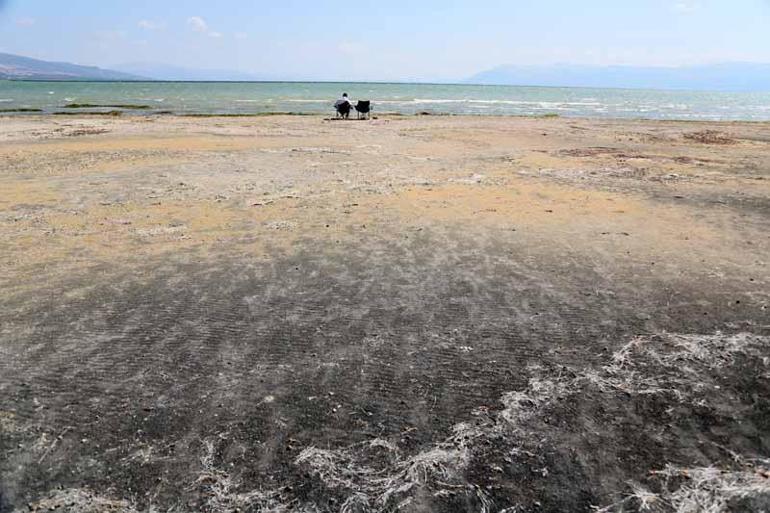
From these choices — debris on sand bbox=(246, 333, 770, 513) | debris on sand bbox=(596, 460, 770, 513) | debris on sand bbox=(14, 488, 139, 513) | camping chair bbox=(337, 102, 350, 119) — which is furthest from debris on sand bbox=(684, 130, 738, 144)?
debris on sand bbox=(14, 488, 139, 513)

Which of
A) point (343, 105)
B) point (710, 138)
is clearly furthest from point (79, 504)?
point (343, 105)

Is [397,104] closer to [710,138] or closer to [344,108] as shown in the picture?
[344,108]

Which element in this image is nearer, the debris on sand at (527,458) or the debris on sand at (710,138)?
the debris on sand at (527,458)

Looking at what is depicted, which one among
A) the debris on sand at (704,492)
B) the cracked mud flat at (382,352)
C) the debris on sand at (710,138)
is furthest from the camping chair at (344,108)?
the debris on sand at (704,492)

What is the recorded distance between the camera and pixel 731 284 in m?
7.12

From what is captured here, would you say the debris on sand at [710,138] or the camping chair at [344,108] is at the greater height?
the camping chair at [344,108]

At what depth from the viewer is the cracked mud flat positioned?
3.66 metres

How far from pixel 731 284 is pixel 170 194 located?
35.7 ft

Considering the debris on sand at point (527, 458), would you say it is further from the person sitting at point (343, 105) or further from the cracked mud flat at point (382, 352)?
the person sitting at point (343, 105)

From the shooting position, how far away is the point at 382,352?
17.7 feet

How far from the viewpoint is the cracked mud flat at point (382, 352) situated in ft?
12.0

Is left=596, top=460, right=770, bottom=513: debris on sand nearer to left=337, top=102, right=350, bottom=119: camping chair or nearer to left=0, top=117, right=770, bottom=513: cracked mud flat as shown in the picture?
left=0, top=117, right=770, bottom=513: cracked mud flat

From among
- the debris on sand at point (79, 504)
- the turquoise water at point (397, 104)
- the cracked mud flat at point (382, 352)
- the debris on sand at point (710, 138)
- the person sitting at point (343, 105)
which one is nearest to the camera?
the debris on sand at point (79, 504)

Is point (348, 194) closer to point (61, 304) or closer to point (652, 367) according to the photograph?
point (61, 304)
